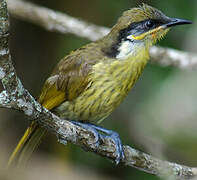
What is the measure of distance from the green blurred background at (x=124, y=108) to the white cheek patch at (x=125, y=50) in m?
1.25

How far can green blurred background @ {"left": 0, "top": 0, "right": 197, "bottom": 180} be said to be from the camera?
4.61 metres

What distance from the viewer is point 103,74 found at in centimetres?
337

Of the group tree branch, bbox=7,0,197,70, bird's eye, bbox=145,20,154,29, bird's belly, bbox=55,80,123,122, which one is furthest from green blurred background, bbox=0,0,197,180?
bird's eye, bbox=145,20,154,29

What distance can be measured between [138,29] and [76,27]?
4.95 feet

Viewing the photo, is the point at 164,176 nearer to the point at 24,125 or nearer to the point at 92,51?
the point at 92,51

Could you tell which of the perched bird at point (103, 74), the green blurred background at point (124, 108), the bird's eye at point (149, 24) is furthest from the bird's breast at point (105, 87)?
the green blurred background at point (124, 108)

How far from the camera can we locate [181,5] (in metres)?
4.98

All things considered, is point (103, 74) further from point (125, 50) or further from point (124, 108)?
point (124, 108)

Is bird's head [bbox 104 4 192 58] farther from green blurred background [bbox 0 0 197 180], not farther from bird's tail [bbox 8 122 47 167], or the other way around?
green blurred background [bbox 0 0 197 180]

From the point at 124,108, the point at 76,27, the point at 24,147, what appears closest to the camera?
the point at 24,147

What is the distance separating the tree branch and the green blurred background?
1.26ft

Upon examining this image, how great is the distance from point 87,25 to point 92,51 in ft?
4.45

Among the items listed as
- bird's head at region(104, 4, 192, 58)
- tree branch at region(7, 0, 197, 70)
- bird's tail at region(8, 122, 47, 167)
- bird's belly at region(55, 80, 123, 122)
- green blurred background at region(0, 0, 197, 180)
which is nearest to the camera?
bird's belly at region(55, 80, 123, 122)

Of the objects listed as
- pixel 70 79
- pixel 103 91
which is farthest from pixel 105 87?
pixel 70 79
